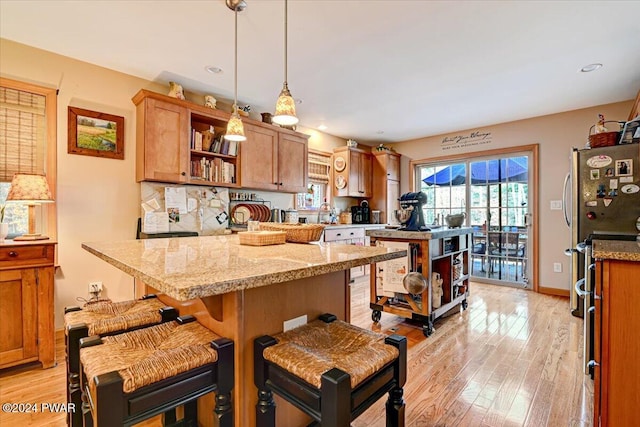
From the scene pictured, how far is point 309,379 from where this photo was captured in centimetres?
88

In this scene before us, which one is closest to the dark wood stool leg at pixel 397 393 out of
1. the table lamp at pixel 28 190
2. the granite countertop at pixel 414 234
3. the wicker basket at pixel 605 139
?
the granite countertop at pixel 414 234

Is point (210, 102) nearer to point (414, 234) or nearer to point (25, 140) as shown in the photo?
point (25, 140)

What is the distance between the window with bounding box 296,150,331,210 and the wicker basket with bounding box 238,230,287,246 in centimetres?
325

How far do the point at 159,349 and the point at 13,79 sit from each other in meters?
2.83

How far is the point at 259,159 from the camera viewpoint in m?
3.80

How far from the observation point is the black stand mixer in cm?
287

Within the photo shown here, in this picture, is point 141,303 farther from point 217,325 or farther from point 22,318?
point 22,318

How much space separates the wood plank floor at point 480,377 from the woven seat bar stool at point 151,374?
892 millimetres

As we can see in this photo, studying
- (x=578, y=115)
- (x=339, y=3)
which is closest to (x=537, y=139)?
(x=578, y=115)

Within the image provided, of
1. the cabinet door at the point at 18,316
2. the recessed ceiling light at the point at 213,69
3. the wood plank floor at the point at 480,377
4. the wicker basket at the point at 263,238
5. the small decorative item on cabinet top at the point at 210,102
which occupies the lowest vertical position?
the wood plank floor at the point at 480,377

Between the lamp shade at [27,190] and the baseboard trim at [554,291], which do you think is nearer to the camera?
the lamp shade at [27,190]

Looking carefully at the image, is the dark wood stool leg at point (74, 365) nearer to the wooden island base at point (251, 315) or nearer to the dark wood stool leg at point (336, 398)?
the wooden island base at point (251, 315)

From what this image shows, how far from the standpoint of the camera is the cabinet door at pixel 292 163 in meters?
4.07

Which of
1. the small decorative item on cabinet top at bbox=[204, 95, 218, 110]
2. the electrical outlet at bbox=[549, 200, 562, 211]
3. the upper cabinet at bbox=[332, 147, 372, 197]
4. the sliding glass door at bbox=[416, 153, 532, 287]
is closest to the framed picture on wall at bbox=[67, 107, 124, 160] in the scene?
the small decorative item on cabinet top at bbox=[204, 95, 218, 110]
